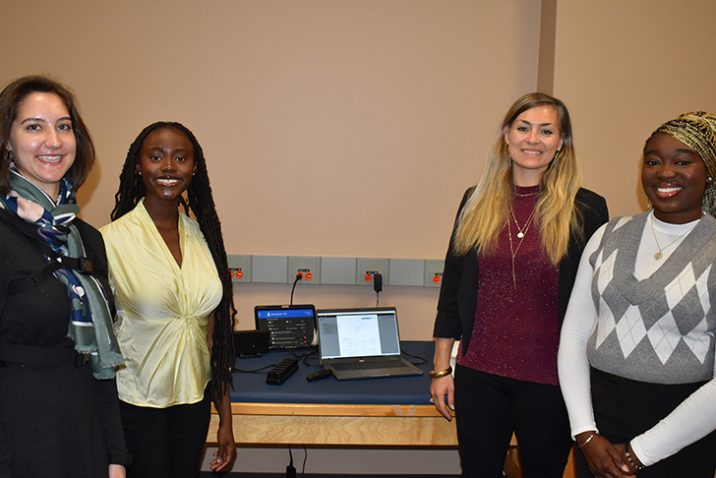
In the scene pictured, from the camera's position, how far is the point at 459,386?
1.77 meters

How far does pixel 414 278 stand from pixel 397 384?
80 centimetres

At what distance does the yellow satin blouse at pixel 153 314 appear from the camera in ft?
5.37

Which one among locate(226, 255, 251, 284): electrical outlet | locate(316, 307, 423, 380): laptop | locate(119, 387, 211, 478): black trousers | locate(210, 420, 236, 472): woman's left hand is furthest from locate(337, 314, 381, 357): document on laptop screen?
locate(119, 387, 211, 478): black trousers

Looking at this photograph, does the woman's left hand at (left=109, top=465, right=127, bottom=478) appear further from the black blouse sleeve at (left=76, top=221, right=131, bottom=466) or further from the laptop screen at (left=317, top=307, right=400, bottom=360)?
the laptop screen at (left=317, top=307, right=400, bottom=360)

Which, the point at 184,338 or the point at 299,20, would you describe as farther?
the point at 299,20

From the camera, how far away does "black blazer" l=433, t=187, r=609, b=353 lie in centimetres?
165

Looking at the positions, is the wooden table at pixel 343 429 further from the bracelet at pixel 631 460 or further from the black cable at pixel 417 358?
the bracelet at pixel 631 460

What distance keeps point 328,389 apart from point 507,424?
2.53 ft

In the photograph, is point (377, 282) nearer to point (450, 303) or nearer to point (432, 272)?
point (432, 272)

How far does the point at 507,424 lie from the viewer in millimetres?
1719

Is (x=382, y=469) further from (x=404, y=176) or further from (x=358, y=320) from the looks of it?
(x=404, y=176)

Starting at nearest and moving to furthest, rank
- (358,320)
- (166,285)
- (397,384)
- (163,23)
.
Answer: (166,285)
(397,384)
(358,320)
(163,23)

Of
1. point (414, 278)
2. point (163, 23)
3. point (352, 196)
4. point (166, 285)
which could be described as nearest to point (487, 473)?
point (166, 285)

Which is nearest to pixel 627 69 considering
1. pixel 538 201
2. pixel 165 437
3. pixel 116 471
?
pixel 538 201
